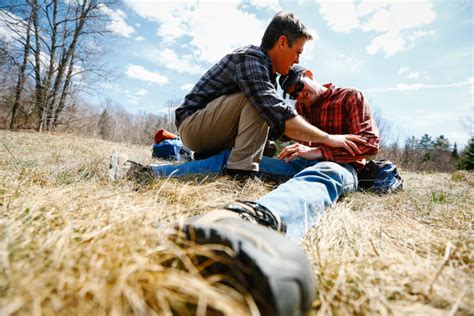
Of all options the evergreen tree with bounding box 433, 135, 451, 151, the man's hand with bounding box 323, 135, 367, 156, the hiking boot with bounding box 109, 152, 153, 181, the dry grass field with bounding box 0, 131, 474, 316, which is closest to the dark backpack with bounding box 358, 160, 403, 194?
the man's hand with bounding box 323, 135, 367, 156

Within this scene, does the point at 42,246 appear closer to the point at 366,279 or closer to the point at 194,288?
the point at 194,288

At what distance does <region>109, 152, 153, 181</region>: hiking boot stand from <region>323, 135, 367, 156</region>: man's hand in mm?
1265

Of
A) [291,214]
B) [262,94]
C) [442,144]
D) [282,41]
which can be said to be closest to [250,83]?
[262,94]

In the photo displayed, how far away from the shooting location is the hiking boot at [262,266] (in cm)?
44

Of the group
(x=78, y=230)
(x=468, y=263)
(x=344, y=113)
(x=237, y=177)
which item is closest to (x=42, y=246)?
(x=78, y=230)

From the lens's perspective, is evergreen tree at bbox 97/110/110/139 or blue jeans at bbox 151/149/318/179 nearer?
blue jeans at bbox 151/149/318/179

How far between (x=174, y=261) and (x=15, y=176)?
134 centimetres

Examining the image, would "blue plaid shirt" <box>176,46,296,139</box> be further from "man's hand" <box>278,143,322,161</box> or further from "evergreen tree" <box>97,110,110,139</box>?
"evergreen tree" <box>97,110,110,139</box>

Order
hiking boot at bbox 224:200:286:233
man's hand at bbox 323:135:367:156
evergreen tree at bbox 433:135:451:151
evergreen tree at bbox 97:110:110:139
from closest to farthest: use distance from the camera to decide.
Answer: hiking boot at bbox 224:200:286:233
man's hand at bbox 323:135:367:156
evergreen tree at bbox 97:110:110:139
evergreen tree at bbox 433:135:451:151

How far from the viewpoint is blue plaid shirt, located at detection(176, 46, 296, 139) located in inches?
65.5

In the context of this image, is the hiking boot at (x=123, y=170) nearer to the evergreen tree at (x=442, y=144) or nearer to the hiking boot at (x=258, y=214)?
the hiking boot at (x=258, y=214)

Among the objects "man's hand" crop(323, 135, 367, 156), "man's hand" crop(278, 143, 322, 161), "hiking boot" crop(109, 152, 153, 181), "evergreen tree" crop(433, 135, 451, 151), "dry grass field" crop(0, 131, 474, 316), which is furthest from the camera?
"evergreen tree" crop(433, 135, 451, 151)

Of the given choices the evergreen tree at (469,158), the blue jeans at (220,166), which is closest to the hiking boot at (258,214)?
the blue jeans at (220,166)

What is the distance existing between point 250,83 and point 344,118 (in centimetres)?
103
